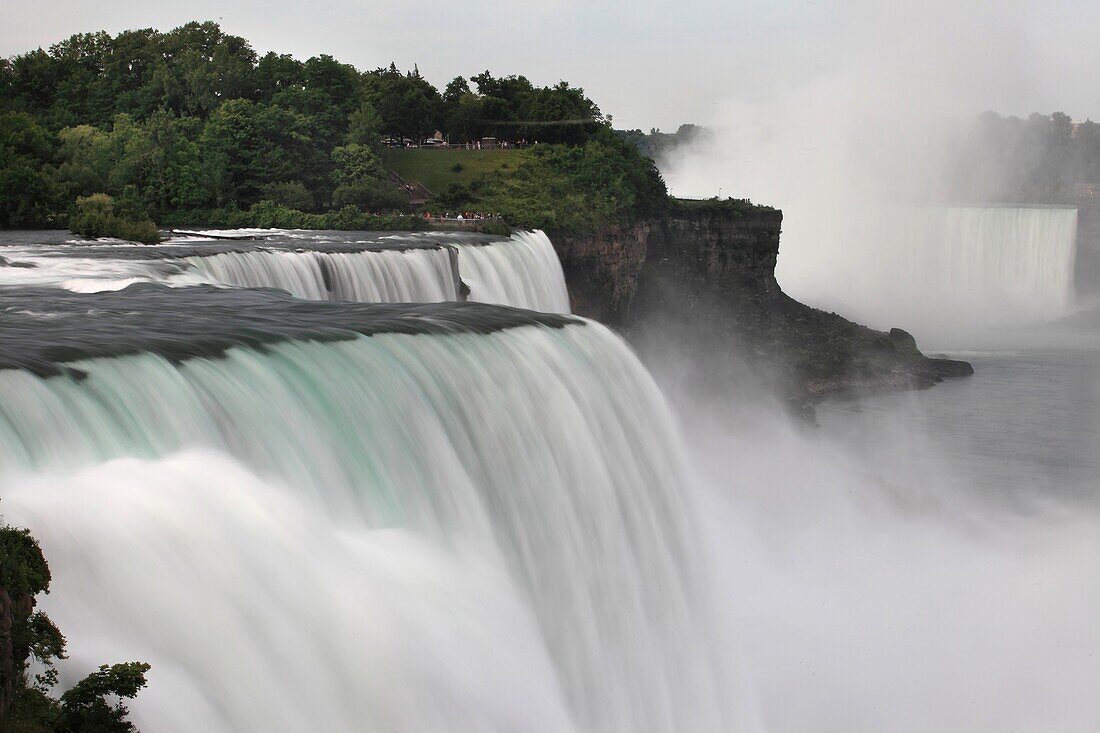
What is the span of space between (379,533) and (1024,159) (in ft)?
399

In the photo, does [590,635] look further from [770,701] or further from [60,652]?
[60,652]

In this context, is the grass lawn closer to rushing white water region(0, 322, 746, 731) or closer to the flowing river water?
the flowing river water

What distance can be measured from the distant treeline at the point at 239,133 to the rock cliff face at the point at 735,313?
2.37 meters

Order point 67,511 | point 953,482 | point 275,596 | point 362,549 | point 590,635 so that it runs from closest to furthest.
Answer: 1. point 67,511
2. point 275,596
3. point 362,549
4. point 590,635
5. point 953,482

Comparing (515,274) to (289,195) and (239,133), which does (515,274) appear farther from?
(239,133)

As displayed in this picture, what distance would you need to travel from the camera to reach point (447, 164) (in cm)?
7562

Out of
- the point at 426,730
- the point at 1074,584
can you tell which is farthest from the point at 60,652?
the point at 1074,584

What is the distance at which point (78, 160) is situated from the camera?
55656mm

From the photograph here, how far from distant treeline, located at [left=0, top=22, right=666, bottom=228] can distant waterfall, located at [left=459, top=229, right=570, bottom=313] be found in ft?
32.7

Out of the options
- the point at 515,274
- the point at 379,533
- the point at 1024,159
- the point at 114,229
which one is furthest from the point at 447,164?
the point at 1024,159

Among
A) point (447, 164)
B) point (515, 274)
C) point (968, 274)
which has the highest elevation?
point (968, 274)

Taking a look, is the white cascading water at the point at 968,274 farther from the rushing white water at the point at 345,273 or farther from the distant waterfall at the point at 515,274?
the rushing white water at the point at 345,273

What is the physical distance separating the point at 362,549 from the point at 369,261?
20532mm

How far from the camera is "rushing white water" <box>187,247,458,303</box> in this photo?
Answer: 95.8 ft
